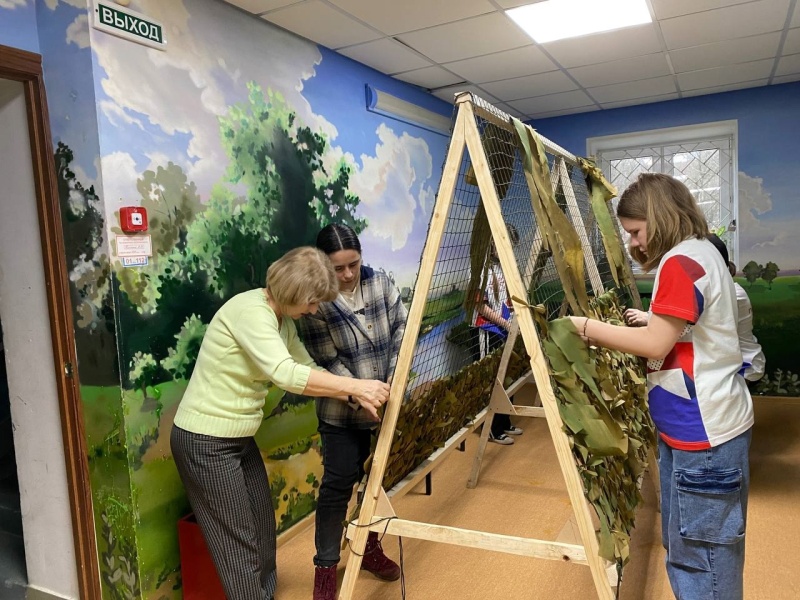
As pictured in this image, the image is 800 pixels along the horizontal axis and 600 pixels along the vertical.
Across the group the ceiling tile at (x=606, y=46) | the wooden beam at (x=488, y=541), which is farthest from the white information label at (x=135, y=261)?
the ceiling tile at (x=606, y=46)

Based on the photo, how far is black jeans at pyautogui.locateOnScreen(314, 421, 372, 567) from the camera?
2.03m

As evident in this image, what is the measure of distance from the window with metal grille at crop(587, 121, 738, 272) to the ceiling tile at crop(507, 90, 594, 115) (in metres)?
0.51

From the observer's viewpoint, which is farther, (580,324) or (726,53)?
(726,53)

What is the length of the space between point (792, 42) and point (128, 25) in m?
3.46

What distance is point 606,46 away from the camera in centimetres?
325

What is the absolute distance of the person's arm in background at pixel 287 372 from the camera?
5.37 feet

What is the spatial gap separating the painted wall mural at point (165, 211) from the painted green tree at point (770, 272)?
3.60m

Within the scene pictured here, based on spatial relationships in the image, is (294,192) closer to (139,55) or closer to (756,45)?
(139,55)

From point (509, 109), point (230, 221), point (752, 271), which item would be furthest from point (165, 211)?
point (752, 271)

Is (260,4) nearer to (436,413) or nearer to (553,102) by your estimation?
(436,413)

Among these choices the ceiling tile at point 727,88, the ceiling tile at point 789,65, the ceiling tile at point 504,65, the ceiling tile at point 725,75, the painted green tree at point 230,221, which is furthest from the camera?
the ceiling tile at point 727,88

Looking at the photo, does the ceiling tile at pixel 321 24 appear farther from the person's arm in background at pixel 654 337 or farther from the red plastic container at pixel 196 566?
the red plastic container at pixel 196 566

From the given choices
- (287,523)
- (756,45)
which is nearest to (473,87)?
(756,45)

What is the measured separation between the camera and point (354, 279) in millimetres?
2059
